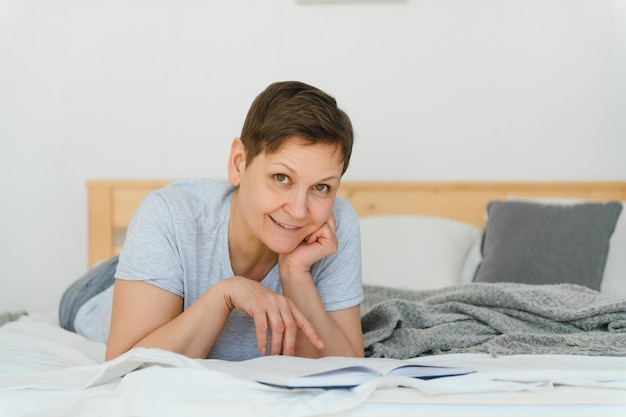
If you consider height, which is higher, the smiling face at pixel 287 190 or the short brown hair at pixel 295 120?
the short brown hair at pixel 295 120

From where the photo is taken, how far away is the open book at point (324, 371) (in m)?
0.92

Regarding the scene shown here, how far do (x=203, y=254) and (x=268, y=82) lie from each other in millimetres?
1533

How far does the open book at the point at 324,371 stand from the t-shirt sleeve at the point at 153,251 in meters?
0.23

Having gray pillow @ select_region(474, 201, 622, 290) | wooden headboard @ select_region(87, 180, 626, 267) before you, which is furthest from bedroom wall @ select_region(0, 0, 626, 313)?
gray pillow @ select_region(474, 201, 622, 290)

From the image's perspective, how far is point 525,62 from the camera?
2.71m

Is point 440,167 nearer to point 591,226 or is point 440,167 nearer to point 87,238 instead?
point 591,226

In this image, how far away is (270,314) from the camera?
1.12 metres

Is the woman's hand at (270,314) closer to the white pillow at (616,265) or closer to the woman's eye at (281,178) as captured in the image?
the woman's eye at (281,178)

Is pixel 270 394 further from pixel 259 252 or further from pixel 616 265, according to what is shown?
pixel 616 265

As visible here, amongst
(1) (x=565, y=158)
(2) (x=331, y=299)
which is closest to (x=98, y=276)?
(2) (x=331, y=299)

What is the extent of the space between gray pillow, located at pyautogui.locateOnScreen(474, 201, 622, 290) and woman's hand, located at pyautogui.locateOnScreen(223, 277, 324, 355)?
1.09 m

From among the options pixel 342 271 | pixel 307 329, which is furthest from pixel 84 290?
pixel 307 329

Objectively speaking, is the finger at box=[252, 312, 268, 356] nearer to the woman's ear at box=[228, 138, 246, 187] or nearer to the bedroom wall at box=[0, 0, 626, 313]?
the woman's ear at box=[228, 138, 246, 187]

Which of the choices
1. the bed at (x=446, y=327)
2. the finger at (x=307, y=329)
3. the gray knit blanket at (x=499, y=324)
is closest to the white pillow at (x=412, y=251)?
the bed at (x=446, y=327)
